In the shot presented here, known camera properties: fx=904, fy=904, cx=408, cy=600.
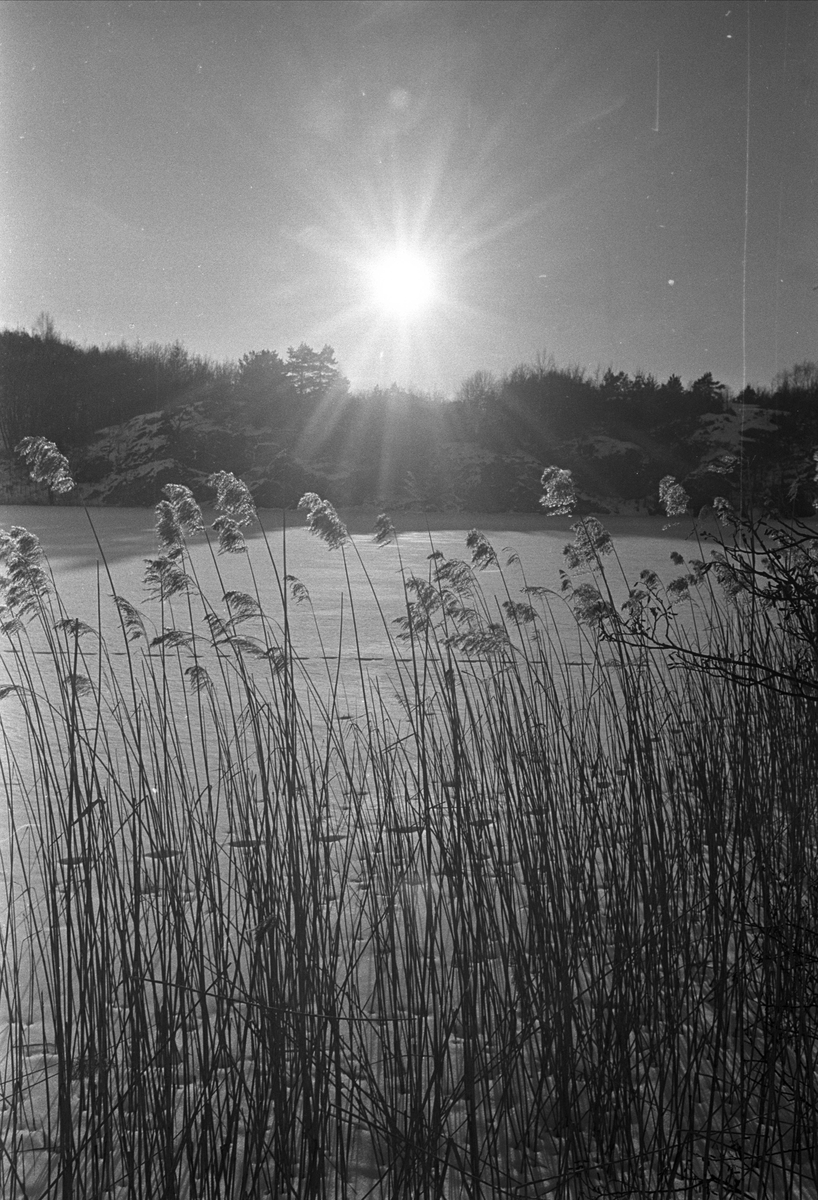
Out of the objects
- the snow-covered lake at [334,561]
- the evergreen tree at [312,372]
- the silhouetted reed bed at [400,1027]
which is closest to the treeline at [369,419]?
the evergreen tree at [312,372]

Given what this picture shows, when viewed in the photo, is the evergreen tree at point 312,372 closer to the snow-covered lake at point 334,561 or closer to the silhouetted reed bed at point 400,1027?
the snow-covered lake at point 334,561

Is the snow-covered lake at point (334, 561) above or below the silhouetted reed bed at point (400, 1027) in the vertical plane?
above

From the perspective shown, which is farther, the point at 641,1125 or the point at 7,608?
the point at 7,608

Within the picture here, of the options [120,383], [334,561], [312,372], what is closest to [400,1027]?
[334,561]

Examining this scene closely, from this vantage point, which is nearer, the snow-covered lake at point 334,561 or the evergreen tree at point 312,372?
the snow-covered lake at point 334,561

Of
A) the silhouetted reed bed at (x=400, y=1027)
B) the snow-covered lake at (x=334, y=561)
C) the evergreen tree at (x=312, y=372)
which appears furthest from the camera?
the evergreen tree at (x=312, y=372)

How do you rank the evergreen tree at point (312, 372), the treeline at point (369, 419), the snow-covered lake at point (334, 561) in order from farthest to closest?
the treeline at point (369, 419), the evergreen tree at point (312, 372), the snow-covered lake at point (334, 561)

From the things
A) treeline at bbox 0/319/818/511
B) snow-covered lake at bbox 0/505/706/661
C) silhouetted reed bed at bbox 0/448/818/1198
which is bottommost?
silhouetted reed bed at bbox 0/448/818/1198

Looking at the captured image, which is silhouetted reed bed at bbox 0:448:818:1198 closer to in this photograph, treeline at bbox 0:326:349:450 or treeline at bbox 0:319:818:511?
treeline at bbox 0:319:818:511

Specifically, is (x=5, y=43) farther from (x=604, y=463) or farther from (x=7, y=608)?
(x=604, y=463)

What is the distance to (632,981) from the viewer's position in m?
1.21

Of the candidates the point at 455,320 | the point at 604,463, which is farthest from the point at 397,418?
the point at 455,320

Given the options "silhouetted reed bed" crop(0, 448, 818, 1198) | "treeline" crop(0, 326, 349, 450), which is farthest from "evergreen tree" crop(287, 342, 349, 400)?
"silhouetted reed bed" crop(0, 448, 818, 1198)

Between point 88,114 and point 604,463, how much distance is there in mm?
6345
